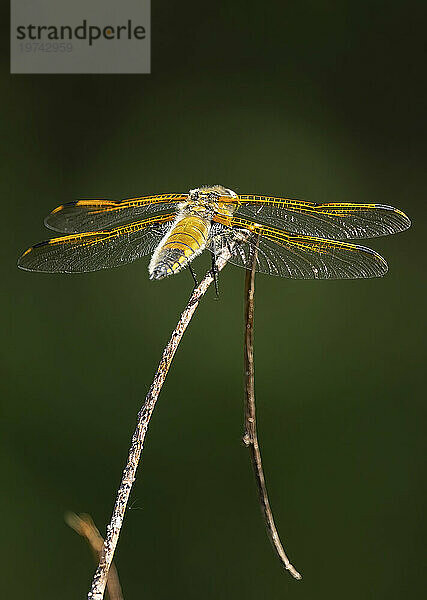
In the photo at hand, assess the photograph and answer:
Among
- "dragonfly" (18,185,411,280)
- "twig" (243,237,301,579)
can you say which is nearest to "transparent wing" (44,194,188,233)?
"dragonfly" (18,185,411,280)

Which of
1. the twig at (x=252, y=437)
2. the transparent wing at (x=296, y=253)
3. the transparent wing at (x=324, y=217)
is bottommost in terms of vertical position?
the twig at (x=252, y=437)

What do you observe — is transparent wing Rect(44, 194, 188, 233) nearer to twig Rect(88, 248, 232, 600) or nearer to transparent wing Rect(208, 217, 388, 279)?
transparent wing Rect(208, 217, 388, 279)

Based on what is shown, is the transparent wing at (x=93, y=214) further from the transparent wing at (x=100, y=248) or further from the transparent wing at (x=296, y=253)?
the transparent wing at (x=296, y=253)

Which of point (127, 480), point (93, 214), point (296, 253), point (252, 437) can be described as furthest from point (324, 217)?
point (127, 480)

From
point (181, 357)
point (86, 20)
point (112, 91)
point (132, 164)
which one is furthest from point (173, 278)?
point (86, 20)

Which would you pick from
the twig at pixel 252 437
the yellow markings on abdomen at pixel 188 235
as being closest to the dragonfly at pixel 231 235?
the yellow markings on abdomen at pixel 188 235

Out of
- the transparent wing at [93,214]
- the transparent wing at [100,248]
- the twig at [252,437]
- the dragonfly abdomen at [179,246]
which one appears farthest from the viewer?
the transparent wing at [93,214]

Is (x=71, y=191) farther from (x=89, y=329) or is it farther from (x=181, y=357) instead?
(x=181, y=357)
